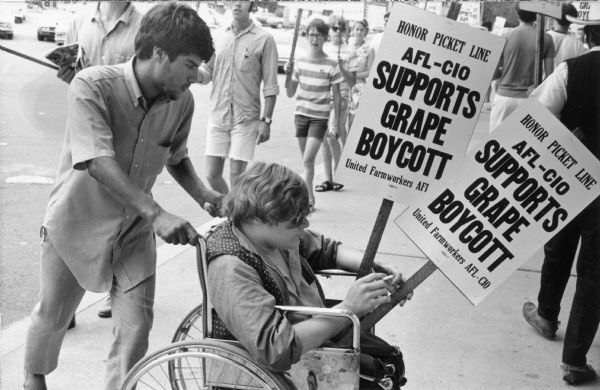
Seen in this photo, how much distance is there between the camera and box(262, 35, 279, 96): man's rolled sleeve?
6.04m

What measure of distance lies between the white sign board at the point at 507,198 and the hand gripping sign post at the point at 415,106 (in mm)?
80

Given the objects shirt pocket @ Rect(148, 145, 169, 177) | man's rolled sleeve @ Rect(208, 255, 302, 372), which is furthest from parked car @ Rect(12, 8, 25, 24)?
man's rolled sleeve @ Rect(208, 255, 302, 372)

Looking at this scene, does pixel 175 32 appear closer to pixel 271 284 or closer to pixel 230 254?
pixel 230 254

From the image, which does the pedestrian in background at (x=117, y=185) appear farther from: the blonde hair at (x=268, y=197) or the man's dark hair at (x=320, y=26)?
the man's dark hair at (x=320, y=26)

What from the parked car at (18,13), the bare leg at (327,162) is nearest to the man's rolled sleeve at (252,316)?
the bare leg at (327,162)

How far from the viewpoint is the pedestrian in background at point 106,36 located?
14.5 ft

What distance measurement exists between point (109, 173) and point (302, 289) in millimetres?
798

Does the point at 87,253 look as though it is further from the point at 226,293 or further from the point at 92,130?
the point at 226,293

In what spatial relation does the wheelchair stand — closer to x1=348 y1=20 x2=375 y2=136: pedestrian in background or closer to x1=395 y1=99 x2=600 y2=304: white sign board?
x1=395 y1=99 x2=600 y2=304: white sign board

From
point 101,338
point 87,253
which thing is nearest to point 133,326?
point 87,253

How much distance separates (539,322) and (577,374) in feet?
2.08

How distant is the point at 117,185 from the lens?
2725 mm

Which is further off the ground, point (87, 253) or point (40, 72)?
point (87, 253)

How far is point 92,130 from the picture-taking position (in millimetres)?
2791
